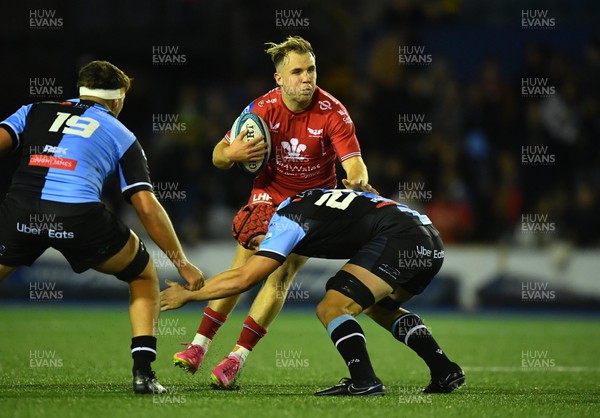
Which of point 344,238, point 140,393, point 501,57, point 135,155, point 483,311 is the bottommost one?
point 483,311

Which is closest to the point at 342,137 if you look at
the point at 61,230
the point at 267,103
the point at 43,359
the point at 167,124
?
the point at 267,103

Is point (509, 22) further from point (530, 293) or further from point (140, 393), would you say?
point (140, 393)

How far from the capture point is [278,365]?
8.27 m

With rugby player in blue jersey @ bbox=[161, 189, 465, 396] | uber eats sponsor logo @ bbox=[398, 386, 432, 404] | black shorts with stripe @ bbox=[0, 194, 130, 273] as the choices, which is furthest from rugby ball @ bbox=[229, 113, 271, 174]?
uber eats sponsor logo @ bbox=[398, 386, 432, 404]

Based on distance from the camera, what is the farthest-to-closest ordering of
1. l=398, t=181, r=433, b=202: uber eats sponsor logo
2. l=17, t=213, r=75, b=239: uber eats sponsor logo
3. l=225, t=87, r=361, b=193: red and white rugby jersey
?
l=398, t=181, r=433, b=202: uber eats sponsor logo < l=225, t=87, r=361, b=193: red and white rugby jersey < l=17, t=213, r=75, b=239: uber eats sponsor logo

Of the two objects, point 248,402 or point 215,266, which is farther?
point 215,266

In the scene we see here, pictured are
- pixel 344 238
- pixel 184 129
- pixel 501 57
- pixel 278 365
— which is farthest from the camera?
pixel 501 57

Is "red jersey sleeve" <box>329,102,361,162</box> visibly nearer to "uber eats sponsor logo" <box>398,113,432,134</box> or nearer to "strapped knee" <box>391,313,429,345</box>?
"strapped knee" <box>391,313,429,345</box>

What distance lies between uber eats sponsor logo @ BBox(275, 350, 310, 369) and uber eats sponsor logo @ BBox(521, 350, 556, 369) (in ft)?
6.51

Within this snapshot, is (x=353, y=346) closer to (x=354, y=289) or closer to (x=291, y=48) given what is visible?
(x=354, y=289)

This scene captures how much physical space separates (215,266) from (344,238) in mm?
8267

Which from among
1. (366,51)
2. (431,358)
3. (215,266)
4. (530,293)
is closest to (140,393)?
(431,358)

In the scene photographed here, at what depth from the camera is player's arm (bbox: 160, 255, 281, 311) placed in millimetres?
5809

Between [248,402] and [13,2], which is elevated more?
[13,2]
